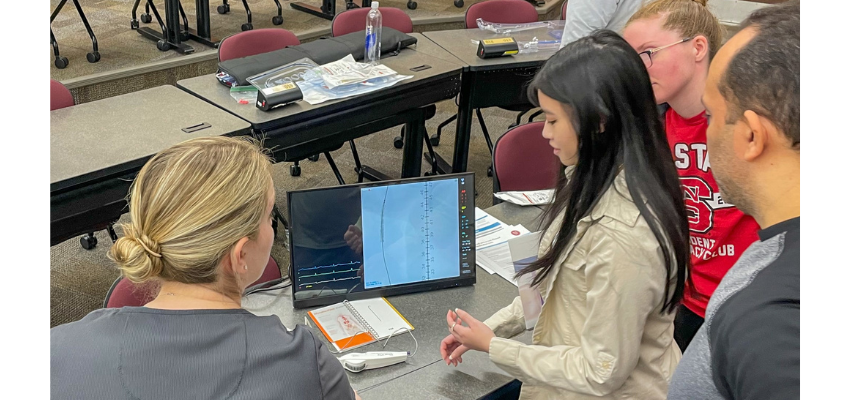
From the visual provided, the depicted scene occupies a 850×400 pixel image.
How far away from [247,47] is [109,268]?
4.24 ft

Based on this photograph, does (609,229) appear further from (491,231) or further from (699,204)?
(491,231)

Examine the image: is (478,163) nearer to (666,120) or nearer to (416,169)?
(416,169)

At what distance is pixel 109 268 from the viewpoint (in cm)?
338

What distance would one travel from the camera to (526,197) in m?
2.56

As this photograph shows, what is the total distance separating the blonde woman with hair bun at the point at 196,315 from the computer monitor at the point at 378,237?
61 centimetres

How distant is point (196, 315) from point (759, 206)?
2.71 ft

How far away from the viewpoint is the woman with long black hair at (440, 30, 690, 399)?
1.37 metres

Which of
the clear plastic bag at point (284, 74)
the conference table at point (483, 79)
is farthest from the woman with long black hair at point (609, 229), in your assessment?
the conference table at point (483, 79)

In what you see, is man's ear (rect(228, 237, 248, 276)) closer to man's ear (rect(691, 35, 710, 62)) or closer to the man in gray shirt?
the man in gray shirt

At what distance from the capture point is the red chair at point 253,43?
3.63 m

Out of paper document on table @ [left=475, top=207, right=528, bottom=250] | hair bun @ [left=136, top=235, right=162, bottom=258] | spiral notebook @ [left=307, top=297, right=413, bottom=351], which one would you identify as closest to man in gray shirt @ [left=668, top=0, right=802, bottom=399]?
hair bun @ [left=136, top=235, right=162, bottom=258]

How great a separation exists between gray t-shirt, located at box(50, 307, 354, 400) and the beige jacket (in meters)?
0.59

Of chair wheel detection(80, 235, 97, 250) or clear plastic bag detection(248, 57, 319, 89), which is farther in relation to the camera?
chair wheel detection(80, 235, 97, 250)

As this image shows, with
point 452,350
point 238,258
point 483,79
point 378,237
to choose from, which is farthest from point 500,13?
point 238,258
